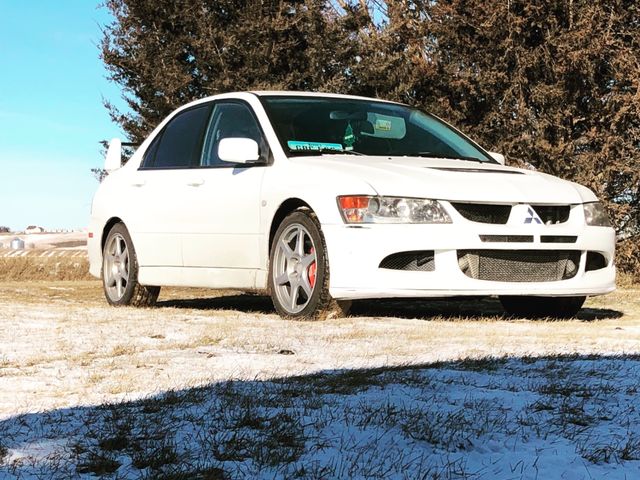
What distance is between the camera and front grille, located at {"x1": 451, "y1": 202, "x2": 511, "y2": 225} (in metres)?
6.36

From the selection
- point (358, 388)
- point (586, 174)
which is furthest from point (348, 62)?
point (358, 388)

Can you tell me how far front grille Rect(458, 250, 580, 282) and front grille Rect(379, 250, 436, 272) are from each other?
0.19 m

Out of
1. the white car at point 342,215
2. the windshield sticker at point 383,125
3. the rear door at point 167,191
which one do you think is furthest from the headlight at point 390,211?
the rear door at point 167,191

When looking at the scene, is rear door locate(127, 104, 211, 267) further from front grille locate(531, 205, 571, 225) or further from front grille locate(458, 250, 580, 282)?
front grille locate(531, 205, 571, 225)

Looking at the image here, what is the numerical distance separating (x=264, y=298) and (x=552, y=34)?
15.7ft

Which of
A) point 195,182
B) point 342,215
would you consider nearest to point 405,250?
point 342,215

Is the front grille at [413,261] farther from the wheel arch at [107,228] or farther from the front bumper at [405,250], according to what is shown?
the wheel arch at [107,228]

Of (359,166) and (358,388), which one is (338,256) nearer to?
(359,166)

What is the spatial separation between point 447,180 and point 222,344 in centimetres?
200

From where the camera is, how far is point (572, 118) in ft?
39.2

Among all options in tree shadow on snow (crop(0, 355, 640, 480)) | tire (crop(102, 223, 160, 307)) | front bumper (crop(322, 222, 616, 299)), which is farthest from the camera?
tire (crop(102, 223, 160, 307))

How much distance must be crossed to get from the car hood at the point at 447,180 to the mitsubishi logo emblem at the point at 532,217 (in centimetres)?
7

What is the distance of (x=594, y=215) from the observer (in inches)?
272

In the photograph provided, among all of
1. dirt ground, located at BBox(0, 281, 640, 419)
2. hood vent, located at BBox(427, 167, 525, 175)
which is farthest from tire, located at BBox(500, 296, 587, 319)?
hood vent, located at BBox(427, 167, 525, 175)
